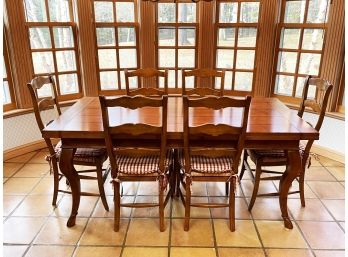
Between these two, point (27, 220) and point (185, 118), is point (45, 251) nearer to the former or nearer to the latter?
point (27, 220)

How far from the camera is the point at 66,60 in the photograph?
140 inches

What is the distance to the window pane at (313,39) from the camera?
10.6 feet

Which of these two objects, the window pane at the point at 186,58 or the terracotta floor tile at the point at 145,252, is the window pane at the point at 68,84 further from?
the terracotta floor tile at the point at 145,252

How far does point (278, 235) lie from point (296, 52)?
2.22 meters

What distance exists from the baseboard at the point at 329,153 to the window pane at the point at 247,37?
1.44 m

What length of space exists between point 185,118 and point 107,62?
2236 mm

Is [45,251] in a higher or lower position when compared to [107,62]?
lower

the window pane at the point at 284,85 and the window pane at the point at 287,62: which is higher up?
the window pane at the point at 287,62

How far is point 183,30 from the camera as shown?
11.8 feet

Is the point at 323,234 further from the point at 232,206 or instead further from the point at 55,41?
the point at 55,41

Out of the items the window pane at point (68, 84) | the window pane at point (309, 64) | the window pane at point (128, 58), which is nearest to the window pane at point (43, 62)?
the window pane at point (68, 84)

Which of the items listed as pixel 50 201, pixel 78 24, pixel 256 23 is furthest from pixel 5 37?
pixel 256 23

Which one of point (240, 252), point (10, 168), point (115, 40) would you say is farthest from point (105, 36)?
point (240, 252)

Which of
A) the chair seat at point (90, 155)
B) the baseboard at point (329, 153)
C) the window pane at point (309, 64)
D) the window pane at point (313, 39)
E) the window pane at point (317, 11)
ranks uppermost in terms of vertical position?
the window pane at point (317, 11)
